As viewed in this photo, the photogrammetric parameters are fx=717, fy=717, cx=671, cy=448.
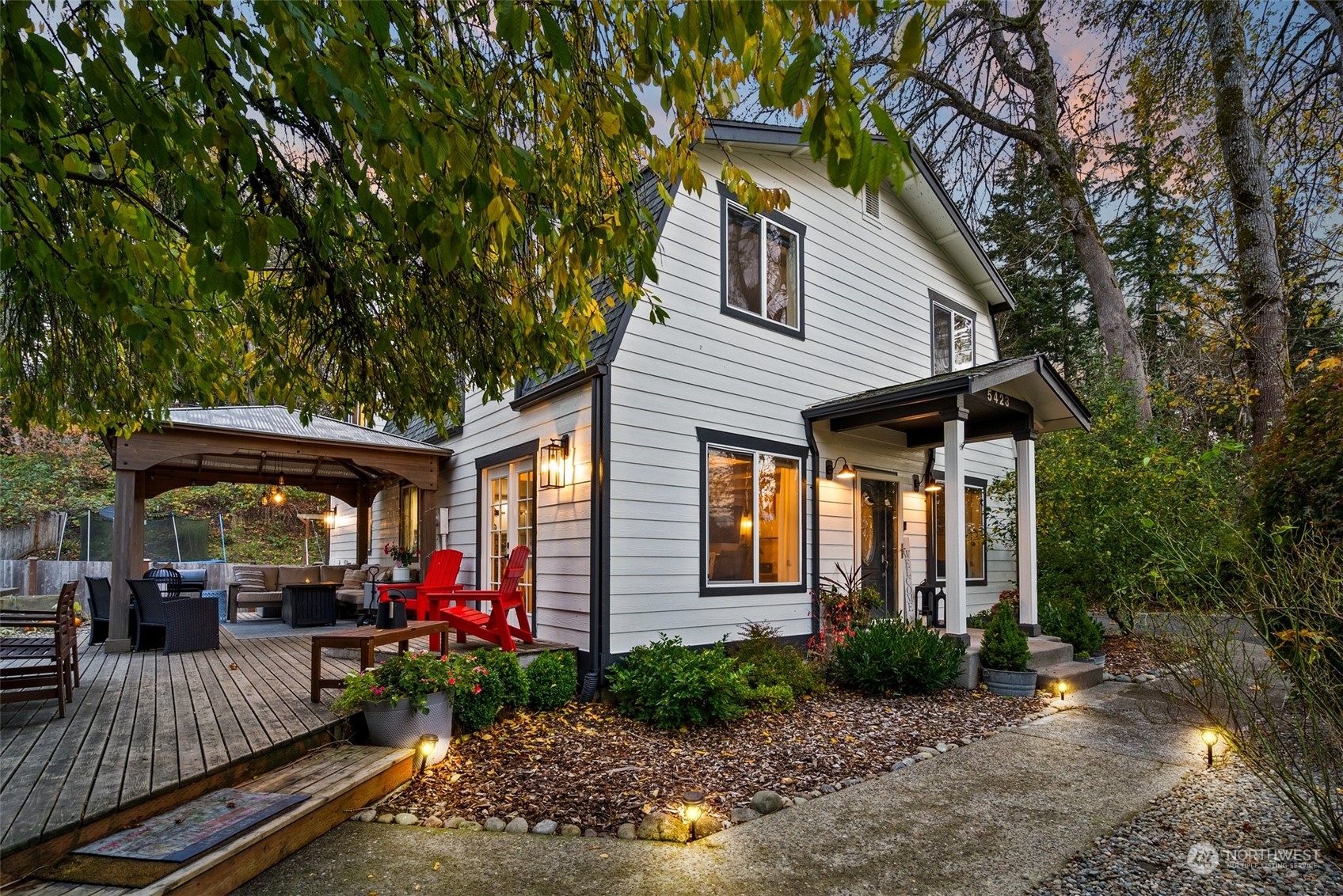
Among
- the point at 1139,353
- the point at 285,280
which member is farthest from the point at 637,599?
the point at 1139,353

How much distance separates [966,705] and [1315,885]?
11.9 feet

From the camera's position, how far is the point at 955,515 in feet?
24.2

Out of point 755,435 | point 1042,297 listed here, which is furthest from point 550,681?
point 1042,297

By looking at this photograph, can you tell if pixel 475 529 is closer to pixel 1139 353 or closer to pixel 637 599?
pixel 637 599

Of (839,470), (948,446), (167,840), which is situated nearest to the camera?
(167,840)

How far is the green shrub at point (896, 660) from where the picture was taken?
270 inches

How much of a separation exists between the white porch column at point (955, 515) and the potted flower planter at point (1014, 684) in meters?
0.50

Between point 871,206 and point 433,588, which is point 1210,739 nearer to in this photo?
point 433,588

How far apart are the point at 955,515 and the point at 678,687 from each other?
355 centimetres

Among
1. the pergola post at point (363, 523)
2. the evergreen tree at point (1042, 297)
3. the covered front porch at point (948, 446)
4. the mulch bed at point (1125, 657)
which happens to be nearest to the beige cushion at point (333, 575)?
the pergola post at point (363, 523)

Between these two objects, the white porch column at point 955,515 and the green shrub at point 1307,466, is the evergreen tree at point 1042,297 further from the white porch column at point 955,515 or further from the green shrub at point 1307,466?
the green shrub at point 1307,466

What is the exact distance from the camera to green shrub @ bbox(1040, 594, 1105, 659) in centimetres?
875

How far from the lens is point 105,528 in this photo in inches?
618

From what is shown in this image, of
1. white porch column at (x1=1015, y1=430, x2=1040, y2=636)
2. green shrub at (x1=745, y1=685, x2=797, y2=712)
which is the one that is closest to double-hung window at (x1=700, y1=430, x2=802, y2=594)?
green shrub at (x1=745, y1=685, x2=797, y2=712)
